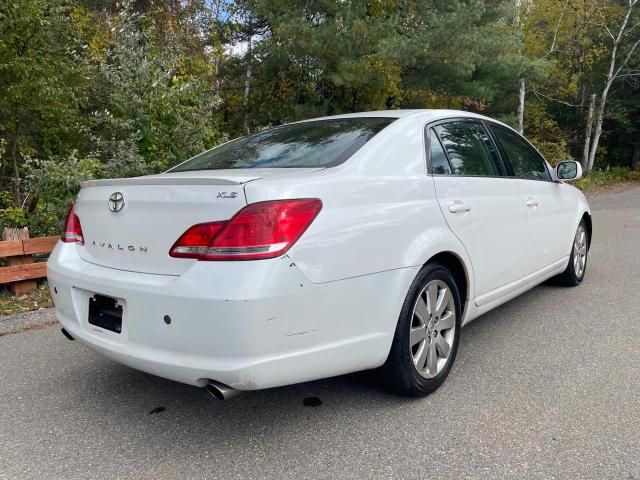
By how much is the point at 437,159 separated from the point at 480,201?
425 millimetres

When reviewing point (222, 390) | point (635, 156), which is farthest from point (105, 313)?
point (635, 156)

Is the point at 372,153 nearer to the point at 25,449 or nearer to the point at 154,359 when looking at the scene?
the point at 154,359

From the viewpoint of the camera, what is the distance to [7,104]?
23.1 feet

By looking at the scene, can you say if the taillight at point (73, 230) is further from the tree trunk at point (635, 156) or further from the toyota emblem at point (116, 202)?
the tree trunk at point (635, 156)

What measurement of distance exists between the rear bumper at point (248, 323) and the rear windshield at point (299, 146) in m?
0.72

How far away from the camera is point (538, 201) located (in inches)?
159

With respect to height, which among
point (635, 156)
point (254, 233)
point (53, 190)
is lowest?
point (635, 156)

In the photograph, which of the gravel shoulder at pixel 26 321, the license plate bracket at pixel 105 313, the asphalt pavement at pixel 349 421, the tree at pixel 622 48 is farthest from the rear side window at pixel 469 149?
the tree at pixel 622 48

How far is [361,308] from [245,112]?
1332cm

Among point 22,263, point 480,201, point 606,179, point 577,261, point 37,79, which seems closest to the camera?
point 480,201

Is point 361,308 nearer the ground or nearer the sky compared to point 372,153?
nearer the ground

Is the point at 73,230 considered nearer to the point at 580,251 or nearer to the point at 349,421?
the point at 349,421

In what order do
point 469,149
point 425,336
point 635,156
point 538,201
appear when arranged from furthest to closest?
point 635,156 < point 538,201 < point 469,149 < point 425,336

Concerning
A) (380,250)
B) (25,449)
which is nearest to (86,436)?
(25,449)
